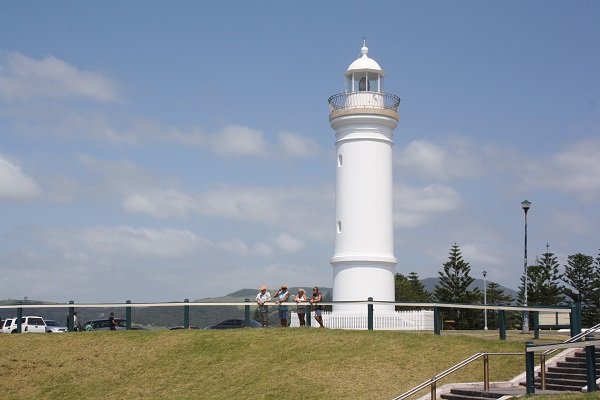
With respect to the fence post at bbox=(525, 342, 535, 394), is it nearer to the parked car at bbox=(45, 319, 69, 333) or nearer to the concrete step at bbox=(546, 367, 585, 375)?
the concrete step at bbox=(546, 367, 585, 375)

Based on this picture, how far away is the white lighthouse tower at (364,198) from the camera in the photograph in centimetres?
3469

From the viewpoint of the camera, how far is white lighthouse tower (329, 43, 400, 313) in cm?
3469

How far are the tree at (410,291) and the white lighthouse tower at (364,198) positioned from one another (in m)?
37.6

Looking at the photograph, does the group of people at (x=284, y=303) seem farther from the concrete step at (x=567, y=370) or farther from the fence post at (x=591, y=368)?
the fence post at (x=591, y=368)

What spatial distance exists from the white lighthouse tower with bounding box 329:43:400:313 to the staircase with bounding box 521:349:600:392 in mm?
13910

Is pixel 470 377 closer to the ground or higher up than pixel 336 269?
closer to the ground

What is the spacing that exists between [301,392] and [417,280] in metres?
59.3

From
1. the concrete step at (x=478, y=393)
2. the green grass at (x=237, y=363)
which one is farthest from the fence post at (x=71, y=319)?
the concrete step at (x=478, y=393)

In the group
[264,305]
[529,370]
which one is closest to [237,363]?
[264,305]

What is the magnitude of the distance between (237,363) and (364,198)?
11.8 m

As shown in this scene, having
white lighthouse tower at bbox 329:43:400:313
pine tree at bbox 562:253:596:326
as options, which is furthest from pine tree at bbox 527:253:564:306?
white lighthouse tower at bbox 329:43:400:313

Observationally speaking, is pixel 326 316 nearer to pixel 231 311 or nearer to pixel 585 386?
pixel 585 386

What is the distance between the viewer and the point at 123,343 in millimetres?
28000

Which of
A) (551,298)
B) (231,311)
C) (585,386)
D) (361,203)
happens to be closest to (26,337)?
(361,203)
